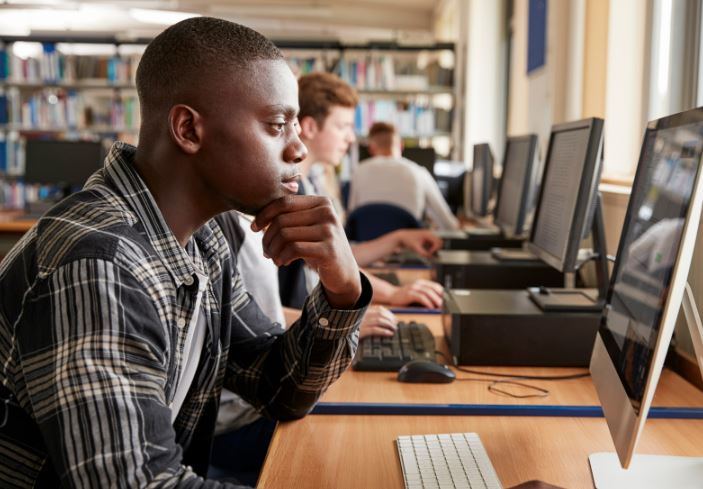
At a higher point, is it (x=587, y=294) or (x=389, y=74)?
(x=389, y=74)

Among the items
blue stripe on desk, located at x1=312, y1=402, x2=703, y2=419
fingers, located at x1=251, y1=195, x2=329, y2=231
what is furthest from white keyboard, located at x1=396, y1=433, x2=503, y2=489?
fingers, located at x1=251, y1=195, x2=329, y2=231

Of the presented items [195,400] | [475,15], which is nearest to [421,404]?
[195,400]

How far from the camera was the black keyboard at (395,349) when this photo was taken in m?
1.59

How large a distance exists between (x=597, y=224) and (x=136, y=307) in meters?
1.17

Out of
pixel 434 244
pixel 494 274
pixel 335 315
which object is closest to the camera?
pixel 335 315

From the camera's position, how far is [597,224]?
5.75 ft

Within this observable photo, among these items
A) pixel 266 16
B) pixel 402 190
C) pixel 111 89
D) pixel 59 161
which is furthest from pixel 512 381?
pixel 266 16

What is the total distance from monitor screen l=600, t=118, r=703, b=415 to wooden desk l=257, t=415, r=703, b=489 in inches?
6.7

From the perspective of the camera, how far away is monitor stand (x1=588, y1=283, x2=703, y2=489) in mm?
1003

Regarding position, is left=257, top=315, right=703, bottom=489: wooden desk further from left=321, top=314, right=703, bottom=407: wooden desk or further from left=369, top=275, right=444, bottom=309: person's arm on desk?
left=369, top=275, right=444, bottom=309: person's arm on desk

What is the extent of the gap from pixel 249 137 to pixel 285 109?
69 mm

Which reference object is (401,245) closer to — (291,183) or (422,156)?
(291,183)

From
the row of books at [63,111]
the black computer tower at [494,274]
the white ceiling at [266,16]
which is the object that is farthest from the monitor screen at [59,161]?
the white ceiling at [266,16]

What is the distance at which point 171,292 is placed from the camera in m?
0.97
